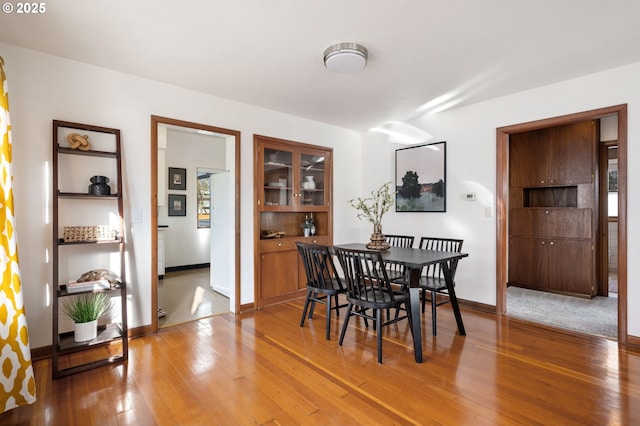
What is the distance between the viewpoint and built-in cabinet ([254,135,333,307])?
4.15 m

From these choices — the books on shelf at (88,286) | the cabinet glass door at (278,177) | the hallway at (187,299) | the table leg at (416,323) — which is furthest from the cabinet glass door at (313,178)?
the books on shelf at (88,286)

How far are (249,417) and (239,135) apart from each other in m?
2.95

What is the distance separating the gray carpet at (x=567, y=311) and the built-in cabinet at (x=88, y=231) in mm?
4140

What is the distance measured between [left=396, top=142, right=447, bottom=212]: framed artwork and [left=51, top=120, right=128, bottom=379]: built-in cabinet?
11.4 ft

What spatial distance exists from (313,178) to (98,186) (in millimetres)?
2708

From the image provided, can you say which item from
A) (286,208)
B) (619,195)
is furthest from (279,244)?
(619,195)

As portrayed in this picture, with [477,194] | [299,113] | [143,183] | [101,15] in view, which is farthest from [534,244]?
[101,15]

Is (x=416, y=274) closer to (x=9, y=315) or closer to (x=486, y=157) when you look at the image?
(x=486, y=157)

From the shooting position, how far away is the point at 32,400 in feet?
6.65

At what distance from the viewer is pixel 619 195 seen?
9.86 feet

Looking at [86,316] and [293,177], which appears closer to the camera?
[86,316]

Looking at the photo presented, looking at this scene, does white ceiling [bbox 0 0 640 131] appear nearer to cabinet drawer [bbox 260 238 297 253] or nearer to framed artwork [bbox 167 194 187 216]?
cabinet drawer [bbox 260 238 297 253]

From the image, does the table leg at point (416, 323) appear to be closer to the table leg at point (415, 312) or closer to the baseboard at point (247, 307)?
the table leg at point (415, 312)

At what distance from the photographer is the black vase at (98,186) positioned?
A: 9.14ft
